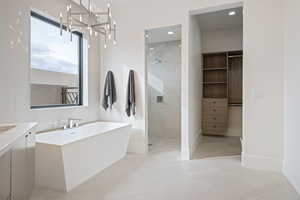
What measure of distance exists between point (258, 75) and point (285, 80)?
0.35 m

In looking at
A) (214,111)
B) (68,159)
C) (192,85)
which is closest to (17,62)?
(68,159)

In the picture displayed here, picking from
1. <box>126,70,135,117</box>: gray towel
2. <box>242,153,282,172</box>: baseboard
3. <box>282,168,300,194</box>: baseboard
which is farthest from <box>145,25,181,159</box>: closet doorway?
<box>282,168,300,194</box>: baseboard

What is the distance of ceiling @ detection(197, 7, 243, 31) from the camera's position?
392 centimetres

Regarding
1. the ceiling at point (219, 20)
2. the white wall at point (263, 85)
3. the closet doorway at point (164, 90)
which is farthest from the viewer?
the closet doorway at point (164, 90)

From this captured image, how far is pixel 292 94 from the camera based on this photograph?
2.32 meters

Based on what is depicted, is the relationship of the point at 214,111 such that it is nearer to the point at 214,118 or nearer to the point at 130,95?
the point at 214,118

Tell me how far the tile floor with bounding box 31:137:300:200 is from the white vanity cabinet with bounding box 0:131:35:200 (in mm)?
406

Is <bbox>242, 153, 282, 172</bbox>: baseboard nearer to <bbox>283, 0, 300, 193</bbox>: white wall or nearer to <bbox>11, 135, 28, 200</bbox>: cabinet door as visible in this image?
<bbox>283, 0, 300, 193</bbox>: white wall

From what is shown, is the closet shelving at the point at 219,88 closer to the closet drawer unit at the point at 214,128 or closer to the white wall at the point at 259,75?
the closet drawer unit at the point at 214,128

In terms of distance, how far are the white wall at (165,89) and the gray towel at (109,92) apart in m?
1.78

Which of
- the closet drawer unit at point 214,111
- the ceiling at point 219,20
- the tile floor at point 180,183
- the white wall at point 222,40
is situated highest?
the ceiling at point 219,20

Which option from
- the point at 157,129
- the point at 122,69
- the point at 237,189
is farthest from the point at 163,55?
the point at 237,189

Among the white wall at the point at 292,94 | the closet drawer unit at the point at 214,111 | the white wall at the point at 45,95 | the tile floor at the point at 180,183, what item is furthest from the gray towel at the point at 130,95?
the white wall at the point at 292,94

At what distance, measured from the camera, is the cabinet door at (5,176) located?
1265mm
